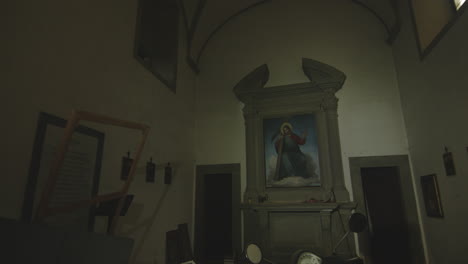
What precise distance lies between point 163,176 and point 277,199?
2262mm

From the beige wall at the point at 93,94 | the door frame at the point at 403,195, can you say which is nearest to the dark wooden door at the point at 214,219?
the beige wall at the point at 93,94

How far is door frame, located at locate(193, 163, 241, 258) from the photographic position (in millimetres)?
5574

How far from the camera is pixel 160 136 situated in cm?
478

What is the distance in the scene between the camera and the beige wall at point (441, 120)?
3.46 metres

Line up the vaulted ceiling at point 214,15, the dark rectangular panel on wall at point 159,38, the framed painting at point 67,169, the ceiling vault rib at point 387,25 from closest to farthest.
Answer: the framed painting at point 67,169 < the dark rectangular panel on wall at point 159,38 < the ceiling vault rib at point 387,25 < the vaulted ceiling at point 214,15

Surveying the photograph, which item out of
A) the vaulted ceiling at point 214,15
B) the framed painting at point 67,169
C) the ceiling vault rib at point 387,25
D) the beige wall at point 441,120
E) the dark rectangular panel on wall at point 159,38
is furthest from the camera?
the vaulted ceiling at point 214,15

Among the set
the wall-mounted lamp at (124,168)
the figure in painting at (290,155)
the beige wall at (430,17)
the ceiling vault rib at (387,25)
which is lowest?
the wall-mounted lamp at (124,168)

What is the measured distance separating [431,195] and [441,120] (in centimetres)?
124

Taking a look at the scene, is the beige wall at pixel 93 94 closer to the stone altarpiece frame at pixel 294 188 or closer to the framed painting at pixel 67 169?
the framed painting at pixel 67 169

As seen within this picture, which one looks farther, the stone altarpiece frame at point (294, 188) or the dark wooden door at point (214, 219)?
the dark wooden door at point (214, 219)

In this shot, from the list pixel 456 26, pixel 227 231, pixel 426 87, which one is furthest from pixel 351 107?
pixel 227 231

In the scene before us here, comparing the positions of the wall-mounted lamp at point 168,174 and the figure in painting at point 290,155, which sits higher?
the figure in painting at point 290,155

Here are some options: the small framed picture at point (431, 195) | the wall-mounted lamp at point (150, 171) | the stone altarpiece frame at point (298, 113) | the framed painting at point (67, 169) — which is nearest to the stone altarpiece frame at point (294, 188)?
the stone altarpiece frame at point (298, 113)

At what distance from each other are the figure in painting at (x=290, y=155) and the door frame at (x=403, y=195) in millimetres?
919
